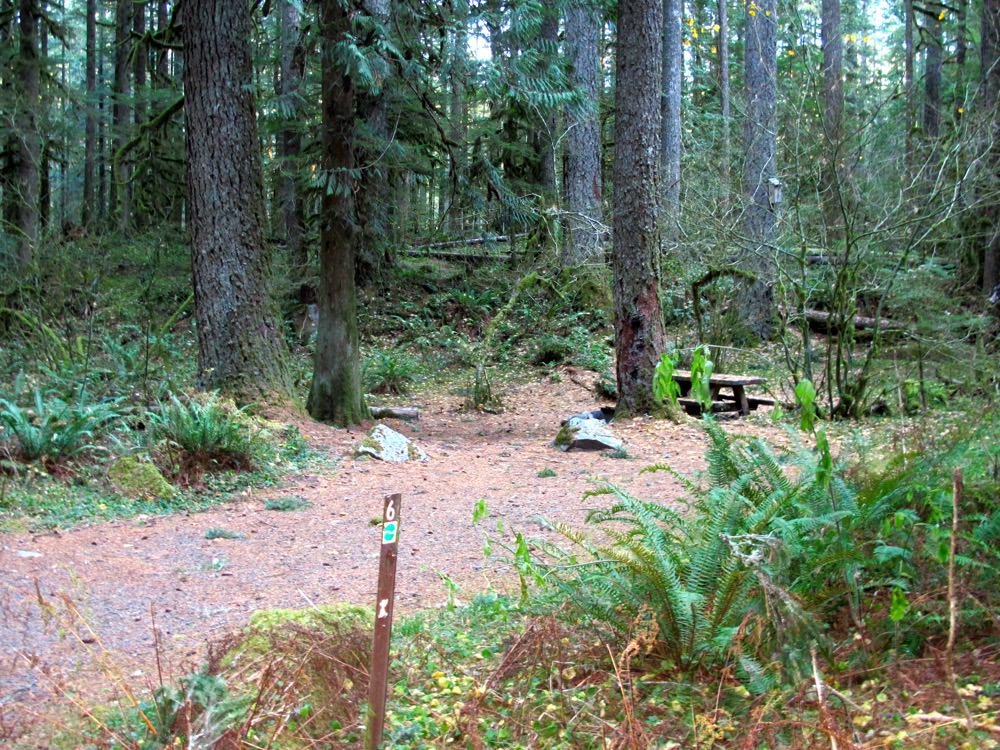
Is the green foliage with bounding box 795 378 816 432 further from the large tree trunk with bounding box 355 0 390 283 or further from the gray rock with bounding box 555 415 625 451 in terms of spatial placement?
the large tree trunk with bounding box 355 0 390 283

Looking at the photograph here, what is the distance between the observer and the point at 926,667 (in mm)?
3459

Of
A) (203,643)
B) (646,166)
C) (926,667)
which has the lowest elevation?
(203,643)

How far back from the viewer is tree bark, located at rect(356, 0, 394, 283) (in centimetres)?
1320

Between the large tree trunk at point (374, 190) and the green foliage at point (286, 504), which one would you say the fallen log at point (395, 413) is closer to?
the large tree trunk at point (374, 190)

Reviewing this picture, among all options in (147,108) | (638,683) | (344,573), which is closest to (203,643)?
(344,573)

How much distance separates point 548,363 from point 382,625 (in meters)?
14.2

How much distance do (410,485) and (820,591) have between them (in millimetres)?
5291

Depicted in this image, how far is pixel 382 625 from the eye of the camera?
114 inches

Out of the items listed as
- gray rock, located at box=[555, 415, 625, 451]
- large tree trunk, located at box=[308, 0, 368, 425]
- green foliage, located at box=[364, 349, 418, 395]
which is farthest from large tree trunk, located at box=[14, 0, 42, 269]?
gray rock, located at box=[555, 415, 625, 451]

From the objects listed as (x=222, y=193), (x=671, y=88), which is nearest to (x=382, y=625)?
(x=222, y=193)

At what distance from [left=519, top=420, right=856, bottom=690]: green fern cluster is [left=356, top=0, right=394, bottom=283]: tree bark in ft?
28.4

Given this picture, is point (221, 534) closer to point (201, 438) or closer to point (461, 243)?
point (201, 438)

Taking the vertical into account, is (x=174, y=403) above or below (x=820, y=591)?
above

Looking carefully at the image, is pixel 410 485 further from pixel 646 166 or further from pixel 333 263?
pixel 646 166
